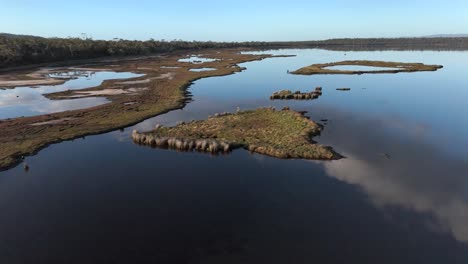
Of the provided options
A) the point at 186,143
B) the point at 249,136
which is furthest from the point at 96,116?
the point at 249,136

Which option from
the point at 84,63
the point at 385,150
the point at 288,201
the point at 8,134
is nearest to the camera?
the point at 288,201

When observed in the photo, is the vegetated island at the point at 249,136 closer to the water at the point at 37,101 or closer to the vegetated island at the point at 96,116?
the vegetated island at the point at 96,116

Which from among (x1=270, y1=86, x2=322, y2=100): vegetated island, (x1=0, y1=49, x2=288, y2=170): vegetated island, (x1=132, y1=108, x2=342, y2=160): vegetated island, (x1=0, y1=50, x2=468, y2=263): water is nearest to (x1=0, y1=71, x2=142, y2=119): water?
(x1=0, y1=49, x2=288, y2=170): vegetated island

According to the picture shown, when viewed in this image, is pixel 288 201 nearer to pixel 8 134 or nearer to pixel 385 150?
pixel 385 150

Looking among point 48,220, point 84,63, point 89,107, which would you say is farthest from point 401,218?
point 84,63

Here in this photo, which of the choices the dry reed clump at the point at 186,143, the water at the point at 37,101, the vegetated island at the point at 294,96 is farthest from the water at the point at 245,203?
the water at the point at 37,101

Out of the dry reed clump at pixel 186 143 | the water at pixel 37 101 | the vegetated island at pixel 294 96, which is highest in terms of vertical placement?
the water at pixel 37 101
